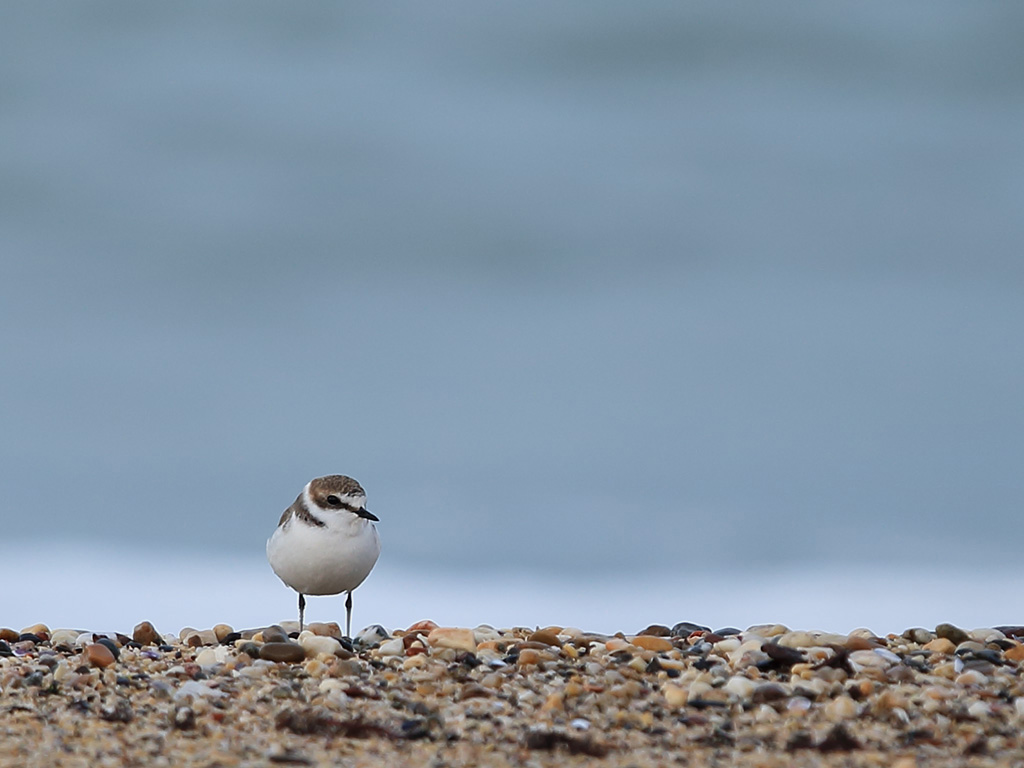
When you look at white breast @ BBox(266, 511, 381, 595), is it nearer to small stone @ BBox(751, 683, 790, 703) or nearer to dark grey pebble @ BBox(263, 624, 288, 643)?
dark grey pebble @ BBox(263, 624, 288, 643)

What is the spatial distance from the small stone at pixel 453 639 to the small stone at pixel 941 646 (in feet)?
10.9

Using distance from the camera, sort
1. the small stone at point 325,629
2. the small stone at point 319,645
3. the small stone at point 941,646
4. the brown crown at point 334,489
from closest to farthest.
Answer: the small stone at point 319,645 → the small stone at point 941,646 → the small stone at point 325,629 → the brown crown at point 334,489

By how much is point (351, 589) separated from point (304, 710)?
392cm

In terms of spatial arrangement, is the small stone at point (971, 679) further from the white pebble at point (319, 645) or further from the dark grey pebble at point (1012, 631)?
the white pebble at point (319, 645)

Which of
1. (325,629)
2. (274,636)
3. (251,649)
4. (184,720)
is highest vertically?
(325,629)

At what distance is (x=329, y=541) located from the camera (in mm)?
11055

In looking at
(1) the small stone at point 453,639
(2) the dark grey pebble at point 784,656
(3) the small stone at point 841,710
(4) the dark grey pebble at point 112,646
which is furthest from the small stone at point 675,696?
(4) the dark grey pebble at point 112,646

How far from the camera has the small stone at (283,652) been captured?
9.08 m

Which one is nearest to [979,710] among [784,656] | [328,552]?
[784,656]

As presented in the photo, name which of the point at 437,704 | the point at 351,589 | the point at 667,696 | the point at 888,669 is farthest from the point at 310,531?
the point at 888,669

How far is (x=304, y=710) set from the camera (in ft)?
25.1

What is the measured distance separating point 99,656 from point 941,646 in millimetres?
5985

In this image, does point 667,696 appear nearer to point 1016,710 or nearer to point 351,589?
point 1016,710

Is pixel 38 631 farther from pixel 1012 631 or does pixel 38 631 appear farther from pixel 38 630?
pixel 1012 631
